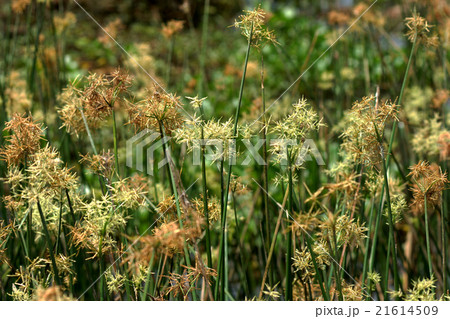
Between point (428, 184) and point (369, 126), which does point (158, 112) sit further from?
point (428, 184)

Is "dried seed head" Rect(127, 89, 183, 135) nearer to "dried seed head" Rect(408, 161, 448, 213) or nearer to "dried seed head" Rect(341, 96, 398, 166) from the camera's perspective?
"dried seed head" Rect(341, 96, 398, 166)

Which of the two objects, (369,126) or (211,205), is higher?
(369,126)

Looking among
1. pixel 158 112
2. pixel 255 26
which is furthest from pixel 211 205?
pixel 255 26

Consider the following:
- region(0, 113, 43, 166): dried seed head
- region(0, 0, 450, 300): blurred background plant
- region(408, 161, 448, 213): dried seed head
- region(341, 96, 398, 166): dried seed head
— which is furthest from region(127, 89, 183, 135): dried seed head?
region(408, 161, 448, 213): dried seed head

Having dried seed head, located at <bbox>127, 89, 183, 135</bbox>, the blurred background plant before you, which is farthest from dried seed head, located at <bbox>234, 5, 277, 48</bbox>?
dried seed head, located at <bbox>127, 89, 183, 135</bbox>

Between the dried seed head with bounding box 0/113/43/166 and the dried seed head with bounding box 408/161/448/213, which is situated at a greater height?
the dried seed head with bounding box 0/113/43/166

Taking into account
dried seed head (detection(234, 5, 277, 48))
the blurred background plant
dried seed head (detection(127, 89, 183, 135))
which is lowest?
the blurred background plant

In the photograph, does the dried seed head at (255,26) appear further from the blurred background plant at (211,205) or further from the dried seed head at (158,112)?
the dried seed head at (158,112)

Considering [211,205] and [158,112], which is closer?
[158,112]

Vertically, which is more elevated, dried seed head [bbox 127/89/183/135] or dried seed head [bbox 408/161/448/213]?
dried seed head [bbox 127/89/183/135]

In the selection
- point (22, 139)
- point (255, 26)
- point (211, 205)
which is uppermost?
point (255, 26)

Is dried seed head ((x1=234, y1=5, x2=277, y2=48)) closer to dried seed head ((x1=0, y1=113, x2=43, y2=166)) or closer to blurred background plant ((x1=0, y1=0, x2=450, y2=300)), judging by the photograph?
blurred background plant ((x1=0, y1=0, x2=450, y2=300))

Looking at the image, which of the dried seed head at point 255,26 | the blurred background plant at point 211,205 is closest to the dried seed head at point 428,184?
the blurred background plant at point 211,205
